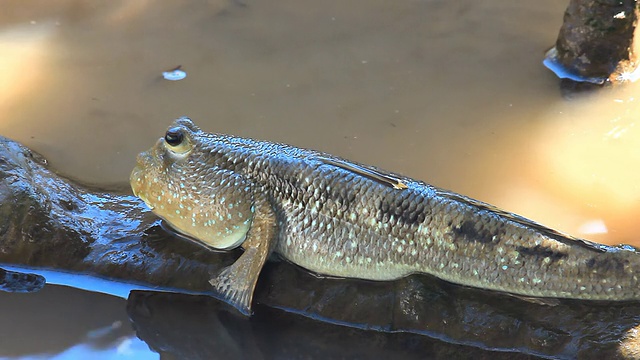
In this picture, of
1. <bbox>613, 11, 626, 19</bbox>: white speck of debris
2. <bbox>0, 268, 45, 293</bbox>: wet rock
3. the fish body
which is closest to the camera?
the fish body

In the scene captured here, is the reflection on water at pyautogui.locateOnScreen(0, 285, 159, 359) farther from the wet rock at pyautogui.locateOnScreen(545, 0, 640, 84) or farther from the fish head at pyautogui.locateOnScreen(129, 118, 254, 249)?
the wet rock at pyautogui.locateOnScreen(545, 0, 640, 84)

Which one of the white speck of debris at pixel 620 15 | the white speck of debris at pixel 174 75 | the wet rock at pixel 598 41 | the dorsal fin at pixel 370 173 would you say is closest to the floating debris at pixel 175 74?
the white speck of debris at pixel 174 75

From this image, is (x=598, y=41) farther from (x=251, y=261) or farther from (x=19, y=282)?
(x=19, y=282)

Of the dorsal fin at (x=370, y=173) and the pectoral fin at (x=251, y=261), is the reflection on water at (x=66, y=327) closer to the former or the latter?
the pectoral fin at (x=251, y=261)

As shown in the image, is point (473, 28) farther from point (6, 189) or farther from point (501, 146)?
point (6, 189)

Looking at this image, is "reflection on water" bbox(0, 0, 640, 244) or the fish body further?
"reflection on water" bbox(0, 0, 640, 244)

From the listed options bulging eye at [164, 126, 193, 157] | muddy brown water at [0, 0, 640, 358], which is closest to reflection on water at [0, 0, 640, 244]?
muddy brown water at [0, 0, 640, 358]
